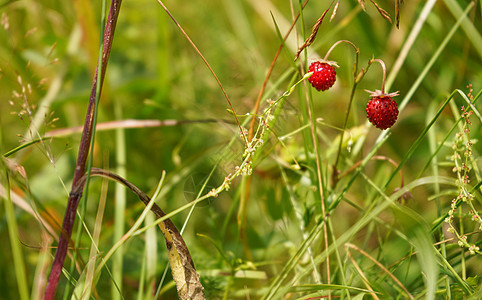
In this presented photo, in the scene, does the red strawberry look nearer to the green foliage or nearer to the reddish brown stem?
the green foliage

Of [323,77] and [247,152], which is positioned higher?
[323,77]

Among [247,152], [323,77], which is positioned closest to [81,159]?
[247,152]

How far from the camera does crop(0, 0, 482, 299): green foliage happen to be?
0.76m

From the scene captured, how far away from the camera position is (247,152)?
0.66 meters

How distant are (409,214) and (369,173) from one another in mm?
929

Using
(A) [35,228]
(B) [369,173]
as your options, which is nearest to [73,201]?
(A) [35,228]

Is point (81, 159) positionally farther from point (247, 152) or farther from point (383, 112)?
point (383, 112)

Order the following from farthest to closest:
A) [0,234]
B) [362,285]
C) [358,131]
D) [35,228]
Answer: [35,228] → [0,234] → [358,131] → [362,285]

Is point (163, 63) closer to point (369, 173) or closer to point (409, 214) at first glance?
point (369, 173)

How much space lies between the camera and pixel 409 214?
0.56m

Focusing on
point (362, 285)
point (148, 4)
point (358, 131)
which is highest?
point (148, 4)

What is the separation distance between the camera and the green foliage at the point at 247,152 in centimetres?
76

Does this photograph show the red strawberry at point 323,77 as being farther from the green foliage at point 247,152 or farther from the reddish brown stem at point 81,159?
the reddish brown stem at point 81,159

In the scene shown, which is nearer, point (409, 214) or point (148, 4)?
point (409, 214)
